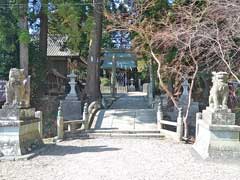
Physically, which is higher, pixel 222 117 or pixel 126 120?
pixel 222 117

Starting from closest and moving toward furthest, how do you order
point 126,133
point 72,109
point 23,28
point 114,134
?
point 114,134
point 126,133
point 23,28
point 72,109

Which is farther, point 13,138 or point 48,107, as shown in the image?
point 48,107

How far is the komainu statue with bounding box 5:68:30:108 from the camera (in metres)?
10.6

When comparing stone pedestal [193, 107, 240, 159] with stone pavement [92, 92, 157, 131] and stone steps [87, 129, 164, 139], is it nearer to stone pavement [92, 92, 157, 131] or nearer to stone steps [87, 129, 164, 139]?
stone steps [87, 129, 164, 139]

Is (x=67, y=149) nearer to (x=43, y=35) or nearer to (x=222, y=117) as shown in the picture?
(x=222, y=117)

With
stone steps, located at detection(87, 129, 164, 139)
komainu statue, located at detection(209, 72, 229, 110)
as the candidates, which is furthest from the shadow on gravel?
komainu statue, located at detection(209, 72, 229, 110)

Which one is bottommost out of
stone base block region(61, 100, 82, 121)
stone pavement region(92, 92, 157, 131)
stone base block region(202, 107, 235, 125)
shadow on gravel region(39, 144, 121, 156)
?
shadow on gravel region(39, 144, 121, 156)

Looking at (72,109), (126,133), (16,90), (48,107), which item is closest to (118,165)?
(16,90)

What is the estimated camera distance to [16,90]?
10.8 m

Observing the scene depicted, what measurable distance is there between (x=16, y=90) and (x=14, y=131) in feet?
4.10

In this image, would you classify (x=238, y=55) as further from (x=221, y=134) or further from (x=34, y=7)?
(x=34, y=7)

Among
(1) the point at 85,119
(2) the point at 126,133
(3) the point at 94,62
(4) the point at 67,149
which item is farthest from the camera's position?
(3) the point at 94,62

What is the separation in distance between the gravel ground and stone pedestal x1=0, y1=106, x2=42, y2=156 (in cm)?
60

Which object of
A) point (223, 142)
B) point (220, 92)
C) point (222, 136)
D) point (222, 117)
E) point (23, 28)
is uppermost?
point (23, 28)
